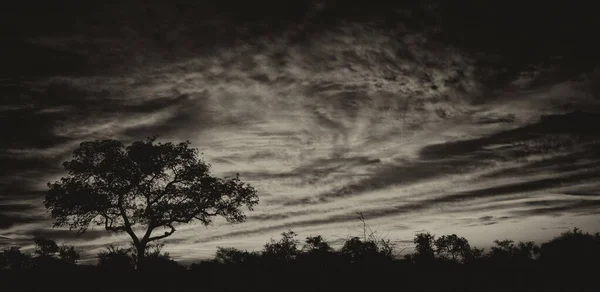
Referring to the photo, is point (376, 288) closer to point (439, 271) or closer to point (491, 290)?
point (491, 290)

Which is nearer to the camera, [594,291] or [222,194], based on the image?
[594,291]

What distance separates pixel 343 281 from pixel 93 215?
84.4 feet

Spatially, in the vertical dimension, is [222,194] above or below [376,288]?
above

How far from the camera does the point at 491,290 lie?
1214 centimetres

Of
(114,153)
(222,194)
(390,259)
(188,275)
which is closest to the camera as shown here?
(390,259)

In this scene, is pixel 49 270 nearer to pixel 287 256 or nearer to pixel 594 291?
pixel 287 256

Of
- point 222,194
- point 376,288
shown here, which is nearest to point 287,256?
point 376,288

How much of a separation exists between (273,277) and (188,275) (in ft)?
19.2

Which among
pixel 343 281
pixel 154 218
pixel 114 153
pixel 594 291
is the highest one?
pixel 114 153

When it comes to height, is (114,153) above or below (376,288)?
above

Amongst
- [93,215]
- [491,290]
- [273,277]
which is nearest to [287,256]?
[273,277]

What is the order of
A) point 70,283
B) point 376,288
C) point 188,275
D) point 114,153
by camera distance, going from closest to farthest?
point 376,288 < point 70,283 < point 188,275 < point 114,153

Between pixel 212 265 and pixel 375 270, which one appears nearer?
pixel 375 270

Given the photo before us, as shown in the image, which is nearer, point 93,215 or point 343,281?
point 343,281
